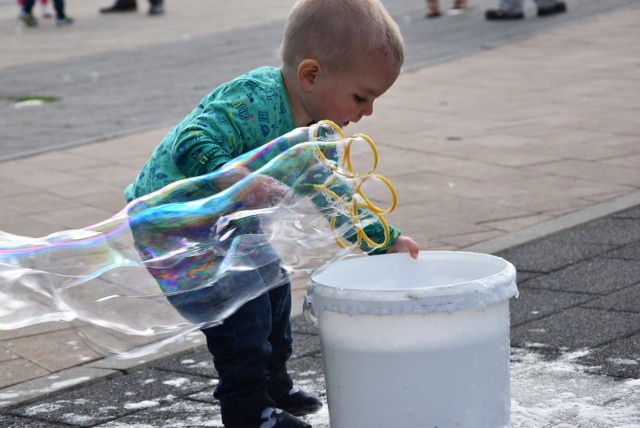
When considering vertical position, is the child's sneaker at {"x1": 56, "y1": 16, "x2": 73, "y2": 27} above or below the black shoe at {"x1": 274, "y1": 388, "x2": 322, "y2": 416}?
below

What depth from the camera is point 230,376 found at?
2.96 meters

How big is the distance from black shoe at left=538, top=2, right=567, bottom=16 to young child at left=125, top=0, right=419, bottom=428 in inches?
386

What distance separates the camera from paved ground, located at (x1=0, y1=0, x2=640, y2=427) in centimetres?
357

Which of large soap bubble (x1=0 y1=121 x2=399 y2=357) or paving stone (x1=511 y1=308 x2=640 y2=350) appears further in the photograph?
paving stone (x1=511 y1=308 x2=640 y2=350)

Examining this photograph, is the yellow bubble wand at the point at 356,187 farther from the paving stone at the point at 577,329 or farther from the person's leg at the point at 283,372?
the paving stone at the point at 577,329

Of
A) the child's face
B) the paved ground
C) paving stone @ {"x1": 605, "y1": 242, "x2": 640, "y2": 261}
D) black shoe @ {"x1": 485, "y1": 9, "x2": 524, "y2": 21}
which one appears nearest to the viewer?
the child's face

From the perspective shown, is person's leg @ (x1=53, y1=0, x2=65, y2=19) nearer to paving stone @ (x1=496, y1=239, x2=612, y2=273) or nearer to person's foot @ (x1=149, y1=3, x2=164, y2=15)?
person's foot @ (x1=149, y1=3, x2=164, y2=15)

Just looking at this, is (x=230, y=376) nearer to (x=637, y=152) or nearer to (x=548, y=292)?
(x=548, y=292)

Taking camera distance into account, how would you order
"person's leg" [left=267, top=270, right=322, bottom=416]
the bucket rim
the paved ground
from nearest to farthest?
the bucket rim
"person's leg" [left=267, top=270, right=322, bottom=416]
the paved ground

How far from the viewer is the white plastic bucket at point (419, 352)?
2.57 meters

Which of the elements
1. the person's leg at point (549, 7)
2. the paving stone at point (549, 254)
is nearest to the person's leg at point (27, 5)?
the person's leg at point (549, 7)

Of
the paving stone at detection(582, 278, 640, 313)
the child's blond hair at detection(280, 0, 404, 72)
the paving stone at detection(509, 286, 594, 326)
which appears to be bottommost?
A: the paving stone at detection(509, 286, 594, 326)

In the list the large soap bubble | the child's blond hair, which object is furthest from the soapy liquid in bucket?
the child's blond hair

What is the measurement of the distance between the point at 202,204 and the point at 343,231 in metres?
0.37
